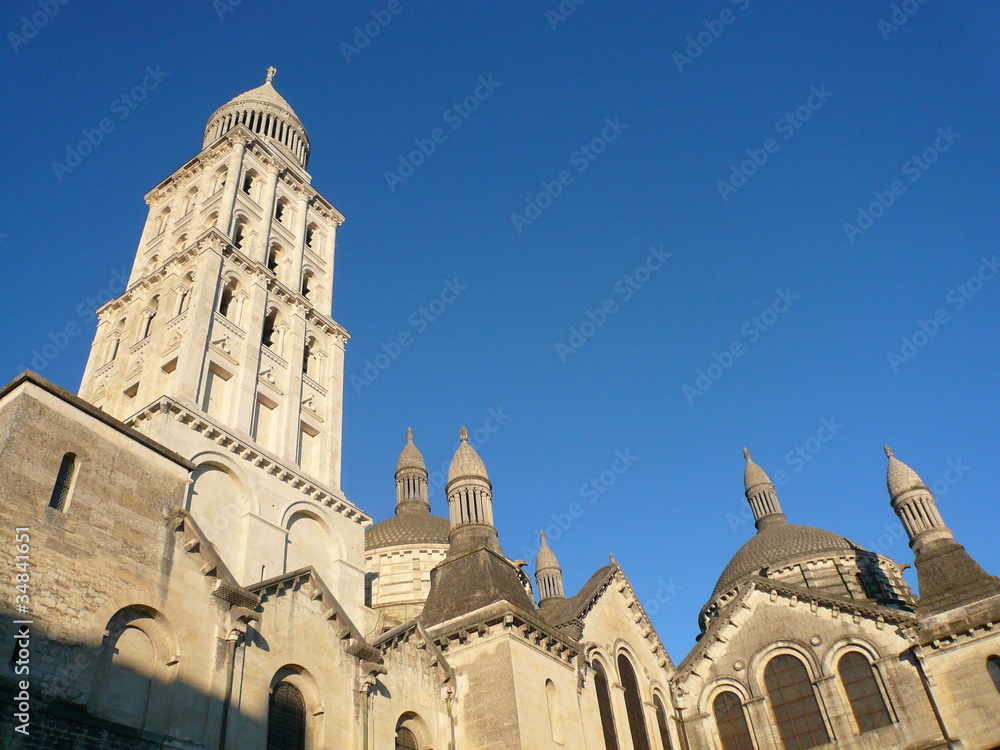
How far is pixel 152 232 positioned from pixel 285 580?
25.3 meters

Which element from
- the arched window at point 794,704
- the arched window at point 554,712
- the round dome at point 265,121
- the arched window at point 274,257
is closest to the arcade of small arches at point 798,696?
the arched window at point 794,704

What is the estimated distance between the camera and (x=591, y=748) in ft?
75.2

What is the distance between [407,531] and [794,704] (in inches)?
987

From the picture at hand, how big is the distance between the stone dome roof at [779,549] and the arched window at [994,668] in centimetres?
2226

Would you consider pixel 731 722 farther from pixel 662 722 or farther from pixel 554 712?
pixel 554 712

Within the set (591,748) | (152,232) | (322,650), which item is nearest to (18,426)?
(322,650)

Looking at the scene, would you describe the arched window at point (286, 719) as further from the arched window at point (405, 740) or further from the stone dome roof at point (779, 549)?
the stone dome roof at point (779, 549)

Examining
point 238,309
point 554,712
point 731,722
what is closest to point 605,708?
point 554,712

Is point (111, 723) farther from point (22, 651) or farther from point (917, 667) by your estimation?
point (917, 667)

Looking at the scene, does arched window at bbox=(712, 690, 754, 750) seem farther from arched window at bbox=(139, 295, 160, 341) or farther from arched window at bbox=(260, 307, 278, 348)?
arched window at bbox=(139, 295, 160, 341)

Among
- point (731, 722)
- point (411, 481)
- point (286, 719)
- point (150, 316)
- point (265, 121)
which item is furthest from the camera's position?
point (411, 481)

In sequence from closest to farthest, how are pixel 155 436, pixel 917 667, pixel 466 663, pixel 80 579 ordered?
pixel 80 579
pixel 466 663
pixel 155 436
pixel 917 667

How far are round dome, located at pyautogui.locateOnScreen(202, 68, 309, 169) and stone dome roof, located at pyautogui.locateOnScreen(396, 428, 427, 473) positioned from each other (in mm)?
22548

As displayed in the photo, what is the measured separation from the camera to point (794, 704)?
95.0ft
